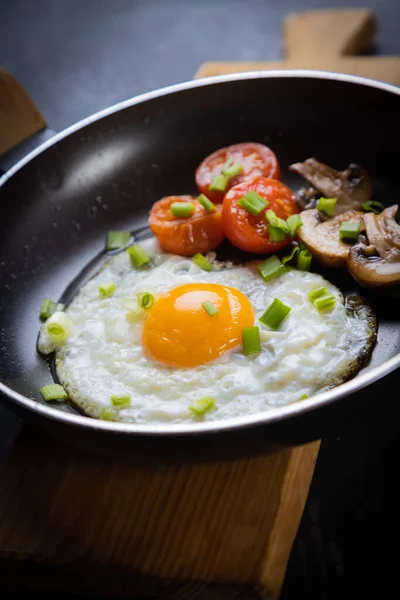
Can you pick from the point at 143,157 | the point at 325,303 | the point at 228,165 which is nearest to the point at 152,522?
the point at 325,303

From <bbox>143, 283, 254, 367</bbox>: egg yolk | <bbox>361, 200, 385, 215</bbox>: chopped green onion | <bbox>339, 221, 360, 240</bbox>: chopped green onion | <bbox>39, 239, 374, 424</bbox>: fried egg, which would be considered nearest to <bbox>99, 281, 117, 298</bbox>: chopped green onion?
<bbox>39, 239, 374, 424</bbox>: fried egg

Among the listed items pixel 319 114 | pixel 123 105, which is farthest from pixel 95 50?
Result: pixel 319 114

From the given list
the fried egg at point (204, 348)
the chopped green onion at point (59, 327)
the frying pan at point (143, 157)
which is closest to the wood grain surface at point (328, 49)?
the frying pan at point (143, 157)

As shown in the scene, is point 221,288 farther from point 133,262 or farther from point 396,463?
point 396,463

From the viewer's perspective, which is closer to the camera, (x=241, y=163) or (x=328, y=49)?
(x=241, y=163)

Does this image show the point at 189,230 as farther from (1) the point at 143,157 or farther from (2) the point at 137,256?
(1) the point at 143,157

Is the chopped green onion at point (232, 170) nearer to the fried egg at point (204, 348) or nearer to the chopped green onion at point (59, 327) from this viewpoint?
the fried egg at point (204, 348)

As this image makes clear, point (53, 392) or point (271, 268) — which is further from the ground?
point (53, 392)
